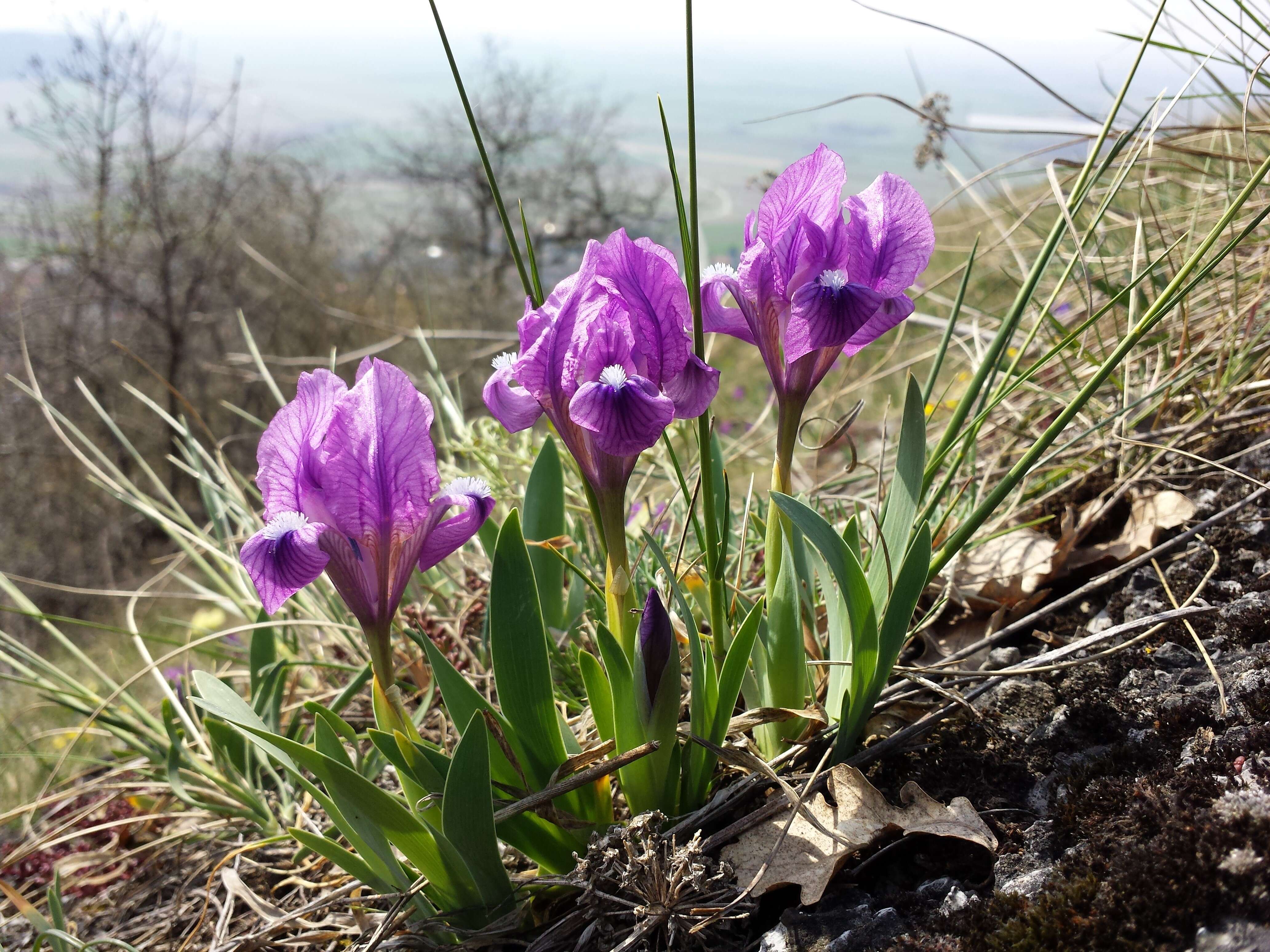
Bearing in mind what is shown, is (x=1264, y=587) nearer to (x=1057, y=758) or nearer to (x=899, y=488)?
(x=1057, y=758)

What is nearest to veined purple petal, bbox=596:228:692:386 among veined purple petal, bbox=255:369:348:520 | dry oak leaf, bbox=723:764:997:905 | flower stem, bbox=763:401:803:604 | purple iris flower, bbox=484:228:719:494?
purple iris flower, bbox=484:228:719:494

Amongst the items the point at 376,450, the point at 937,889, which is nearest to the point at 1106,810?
the point at 937,889

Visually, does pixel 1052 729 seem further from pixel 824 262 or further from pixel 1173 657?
pixel 824 262

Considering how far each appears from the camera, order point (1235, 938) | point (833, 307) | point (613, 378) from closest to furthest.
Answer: point (1235, 938)
point (613, 378)
point (833, 307)

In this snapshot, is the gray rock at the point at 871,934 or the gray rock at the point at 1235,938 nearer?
the gray rock at the point at 1235,938

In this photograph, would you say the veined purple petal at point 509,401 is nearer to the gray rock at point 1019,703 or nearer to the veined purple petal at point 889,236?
the veined purple petal at point 889,236

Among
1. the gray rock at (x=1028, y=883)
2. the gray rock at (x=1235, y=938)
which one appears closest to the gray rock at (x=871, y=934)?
the gray rock at (x=1028, y=883)

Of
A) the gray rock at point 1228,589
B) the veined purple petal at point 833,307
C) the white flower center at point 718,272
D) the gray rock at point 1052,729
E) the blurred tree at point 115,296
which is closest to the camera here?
the veined purple petal at point 833,307

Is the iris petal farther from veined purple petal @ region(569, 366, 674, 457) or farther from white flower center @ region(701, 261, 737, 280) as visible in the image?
white flower center @ region(701, 261, 737, 280)
